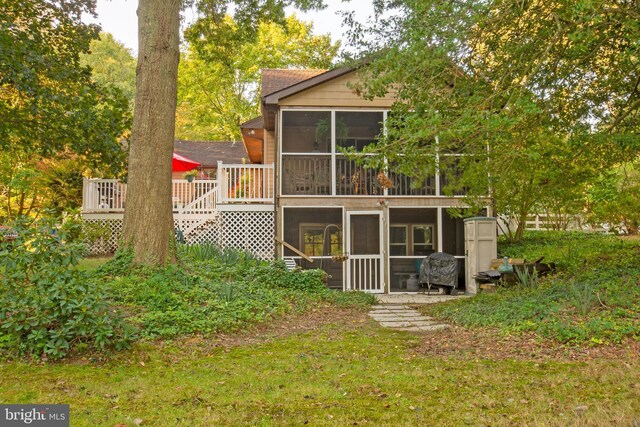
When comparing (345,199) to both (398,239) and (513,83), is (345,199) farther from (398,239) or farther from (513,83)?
(513,83)

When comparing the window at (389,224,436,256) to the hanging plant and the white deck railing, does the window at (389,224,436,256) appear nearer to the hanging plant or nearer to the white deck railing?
the hanging plant

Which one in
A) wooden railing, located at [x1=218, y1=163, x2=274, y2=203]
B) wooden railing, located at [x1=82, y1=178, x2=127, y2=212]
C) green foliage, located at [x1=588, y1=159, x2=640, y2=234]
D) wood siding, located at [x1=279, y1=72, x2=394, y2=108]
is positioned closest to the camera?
wood siding, located at [x1=279, y1=72, x2=394, y2=108]

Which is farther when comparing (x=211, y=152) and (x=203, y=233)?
(x=211, y=152)

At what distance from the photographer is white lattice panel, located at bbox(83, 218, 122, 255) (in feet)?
51.9

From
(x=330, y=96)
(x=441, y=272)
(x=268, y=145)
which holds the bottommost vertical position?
(x=441, y=272)

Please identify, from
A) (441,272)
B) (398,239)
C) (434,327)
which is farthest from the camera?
(398,239)

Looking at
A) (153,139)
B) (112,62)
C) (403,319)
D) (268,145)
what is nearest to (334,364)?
(403,319)

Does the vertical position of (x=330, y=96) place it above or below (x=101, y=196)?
above

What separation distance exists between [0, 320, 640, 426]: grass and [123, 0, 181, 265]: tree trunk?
2838mm

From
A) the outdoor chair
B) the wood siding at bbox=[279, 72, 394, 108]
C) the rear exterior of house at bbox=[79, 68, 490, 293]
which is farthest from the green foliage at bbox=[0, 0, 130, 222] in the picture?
the outdoor chair

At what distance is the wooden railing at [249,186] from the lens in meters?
14.4

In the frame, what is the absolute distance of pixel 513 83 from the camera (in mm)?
7828

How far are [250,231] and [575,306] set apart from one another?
9522 mm

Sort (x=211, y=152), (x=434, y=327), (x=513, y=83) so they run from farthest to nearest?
(x=211, y=152) → (x=513, y=83) → (x=434, y=327)
